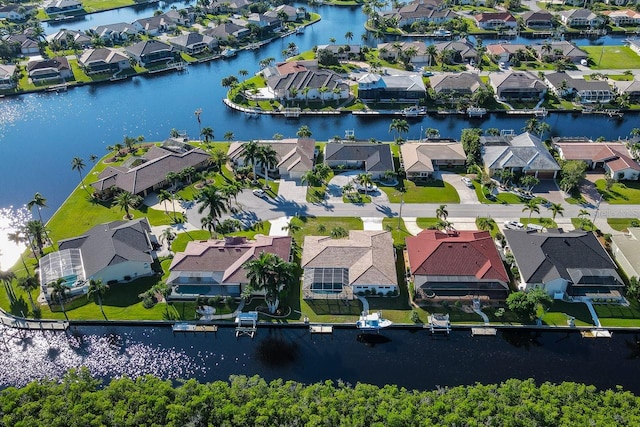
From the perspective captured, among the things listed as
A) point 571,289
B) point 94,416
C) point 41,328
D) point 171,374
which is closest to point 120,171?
point 41,328

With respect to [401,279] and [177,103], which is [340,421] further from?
[177,103]

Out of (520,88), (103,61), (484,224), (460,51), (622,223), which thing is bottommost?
(622,223)

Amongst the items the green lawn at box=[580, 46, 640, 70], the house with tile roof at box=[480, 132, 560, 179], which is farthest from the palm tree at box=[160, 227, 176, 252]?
the green lawn at box=[580, 46, 640, 70]

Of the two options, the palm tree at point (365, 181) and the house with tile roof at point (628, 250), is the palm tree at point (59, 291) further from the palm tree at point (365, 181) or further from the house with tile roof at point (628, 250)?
the house with tile roof at point (628, 250)

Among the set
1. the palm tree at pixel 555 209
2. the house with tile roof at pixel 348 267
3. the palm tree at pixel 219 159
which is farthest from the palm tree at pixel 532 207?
the palm tree at pixel 219 159

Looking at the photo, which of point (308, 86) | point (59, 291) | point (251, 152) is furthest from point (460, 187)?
point (59, 291)

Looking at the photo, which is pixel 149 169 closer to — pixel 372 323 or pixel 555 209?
pixel 372 323

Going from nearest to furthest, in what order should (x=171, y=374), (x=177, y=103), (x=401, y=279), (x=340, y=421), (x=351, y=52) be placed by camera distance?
(x=340, y=421) < (x=171, y=374) < (x=401, y=279) < (x=177, y=103) < (x=351, y=52)
